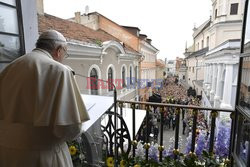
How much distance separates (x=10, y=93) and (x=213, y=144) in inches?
72.1

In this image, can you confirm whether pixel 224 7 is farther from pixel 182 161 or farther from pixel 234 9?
pixel 182 161

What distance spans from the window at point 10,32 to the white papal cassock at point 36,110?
25.2 inches

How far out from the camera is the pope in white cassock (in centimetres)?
77

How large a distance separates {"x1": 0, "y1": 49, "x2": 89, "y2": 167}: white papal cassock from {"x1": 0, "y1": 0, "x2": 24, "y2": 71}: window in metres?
0.64

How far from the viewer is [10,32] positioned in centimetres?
136

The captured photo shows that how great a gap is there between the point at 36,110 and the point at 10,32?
0.99 meters

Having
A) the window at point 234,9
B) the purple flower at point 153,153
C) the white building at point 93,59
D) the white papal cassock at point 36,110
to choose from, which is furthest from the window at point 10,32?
the window at point 234,9

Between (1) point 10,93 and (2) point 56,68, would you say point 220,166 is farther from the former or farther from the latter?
(1) point 10,93

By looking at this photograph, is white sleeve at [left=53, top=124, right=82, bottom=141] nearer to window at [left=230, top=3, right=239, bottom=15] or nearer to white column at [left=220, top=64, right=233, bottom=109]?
white column at [left=220, top=64, right=233, bottom=109]

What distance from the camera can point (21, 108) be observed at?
789mm

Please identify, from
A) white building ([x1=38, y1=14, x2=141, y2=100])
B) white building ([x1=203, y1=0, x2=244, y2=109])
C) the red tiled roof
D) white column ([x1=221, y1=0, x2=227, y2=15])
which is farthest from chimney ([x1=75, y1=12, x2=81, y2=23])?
white column ([x1=221, y1=0, x2=227, y2=15])

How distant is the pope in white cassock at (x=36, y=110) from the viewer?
766 mm

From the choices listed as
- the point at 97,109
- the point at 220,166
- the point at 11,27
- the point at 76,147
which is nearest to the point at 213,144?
the point at 220,166

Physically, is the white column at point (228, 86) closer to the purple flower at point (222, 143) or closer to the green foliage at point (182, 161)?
the purple flower at point (222, 143)
